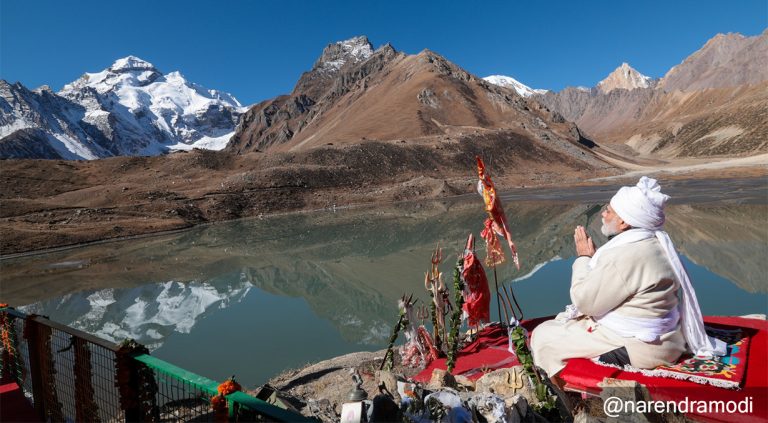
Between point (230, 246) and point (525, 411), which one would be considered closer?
point (525, 411)

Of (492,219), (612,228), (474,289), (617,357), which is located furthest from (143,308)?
(612,228)

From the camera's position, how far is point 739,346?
4.28m

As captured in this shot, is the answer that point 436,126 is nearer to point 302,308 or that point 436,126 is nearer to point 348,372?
point 302,308

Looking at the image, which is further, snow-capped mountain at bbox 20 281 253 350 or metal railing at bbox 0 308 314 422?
snow-capped mountain at bbox 20 281 253 350

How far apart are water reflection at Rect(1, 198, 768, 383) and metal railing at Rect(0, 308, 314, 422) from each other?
11.6 feet

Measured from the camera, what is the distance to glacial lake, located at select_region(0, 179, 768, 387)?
10055 millimetres

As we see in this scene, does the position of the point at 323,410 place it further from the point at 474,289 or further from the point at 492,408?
the point at 474,289

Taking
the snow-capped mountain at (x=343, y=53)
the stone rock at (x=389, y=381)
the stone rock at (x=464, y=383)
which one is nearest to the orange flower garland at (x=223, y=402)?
the stone rock at (x=389, y=381)

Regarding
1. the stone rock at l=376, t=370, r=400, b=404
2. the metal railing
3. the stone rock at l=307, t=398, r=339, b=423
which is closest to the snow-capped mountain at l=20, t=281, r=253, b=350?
the metal railing

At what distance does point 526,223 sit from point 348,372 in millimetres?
20598


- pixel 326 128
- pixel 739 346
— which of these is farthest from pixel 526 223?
pixel 326 128

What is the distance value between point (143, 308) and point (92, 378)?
10620 millimetres

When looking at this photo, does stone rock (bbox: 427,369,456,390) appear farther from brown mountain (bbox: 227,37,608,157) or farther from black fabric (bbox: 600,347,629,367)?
brown mountain (bbox: 227,37,608,157)

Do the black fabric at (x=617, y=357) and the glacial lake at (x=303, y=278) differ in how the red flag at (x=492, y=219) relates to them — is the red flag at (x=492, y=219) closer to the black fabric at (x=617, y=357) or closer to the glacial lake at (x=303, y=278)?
the black fabric at (x=617, y=357)
